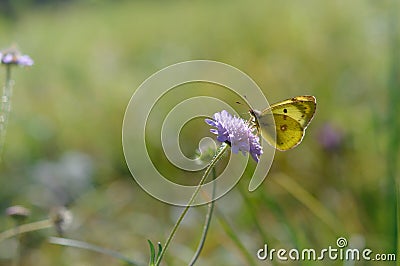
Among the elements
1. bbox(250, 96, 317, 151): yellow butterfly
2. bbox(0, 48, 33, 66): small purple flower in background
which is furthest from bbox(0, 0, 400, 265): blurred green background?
bbox(250, 96, 317, 151): yellow butterfly

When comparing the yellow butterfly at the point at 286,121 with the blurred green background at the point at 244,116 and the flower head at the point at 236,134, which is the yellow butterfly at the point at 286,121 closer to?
the flower head at the point at 236,134

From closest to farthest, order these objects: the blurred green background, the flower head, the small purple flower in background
A: the flower head < the small purple flower in background < the blurred green background

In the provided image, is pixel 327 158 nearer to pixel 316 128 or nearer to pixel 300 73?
pixel 316 128

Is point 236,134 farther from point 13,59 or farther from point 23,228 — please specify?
point 23,228

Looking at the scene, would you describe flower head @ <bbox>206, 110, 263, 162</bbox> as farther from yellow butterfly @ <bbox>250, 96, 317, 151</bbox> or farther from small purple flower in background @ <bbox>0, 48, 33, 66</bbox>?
small purple flower in background @ <bbox>0, 48, 33, 66</bbox>

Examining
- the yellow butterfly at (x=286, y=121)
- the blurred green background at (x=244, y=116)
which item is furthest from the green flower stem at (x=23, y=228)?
the yellow butterfly at (x=286, y=121)

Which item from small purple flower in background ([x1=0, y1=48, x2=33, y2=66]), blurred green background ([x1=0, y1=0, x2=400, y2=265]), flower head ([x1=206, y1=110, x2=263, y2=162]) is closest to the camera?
flower head ([x1=206, y1=110, x2=263, y2=162])
